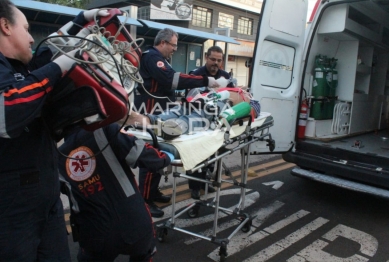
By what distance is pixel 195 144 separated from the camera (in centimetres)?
237

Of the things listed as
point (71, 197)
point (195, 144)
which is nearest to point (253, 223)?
point (195, 144)

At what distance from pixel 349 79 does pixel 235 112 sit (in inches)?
A: 148

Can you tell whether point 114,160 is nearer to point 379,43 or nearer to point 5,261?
point 5,261

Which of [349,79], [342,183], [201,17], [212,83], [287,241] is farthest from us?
[201,17]

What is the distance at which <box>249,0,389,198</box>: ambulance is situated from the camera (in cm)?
404

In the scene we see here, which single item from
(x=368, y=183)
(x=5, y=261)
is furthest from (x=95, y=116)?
(x=368, y=183)

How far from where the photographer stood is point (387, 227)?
3.70 m

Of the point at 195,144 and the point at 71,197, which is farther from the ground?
the point at 195,144

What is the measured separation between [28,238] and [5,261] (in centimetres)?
12

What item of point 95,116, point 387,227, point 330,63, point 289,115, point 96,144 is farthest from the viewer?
point 330,63

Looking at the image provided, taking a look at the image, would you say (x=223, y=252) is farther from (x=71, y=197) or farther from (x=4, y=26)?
(x=4, y=26)

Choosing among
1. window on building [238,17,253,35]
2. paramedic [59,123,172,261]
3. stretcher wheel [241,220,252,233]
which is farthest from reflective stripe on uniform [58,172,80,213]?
window on building [238,17,253,35]

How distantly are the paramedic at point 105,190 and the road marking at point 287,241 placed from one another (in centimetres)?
153

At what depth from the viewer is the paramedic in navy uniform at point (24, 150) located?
120 cm
